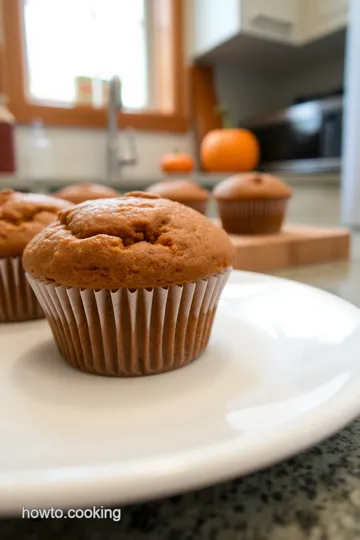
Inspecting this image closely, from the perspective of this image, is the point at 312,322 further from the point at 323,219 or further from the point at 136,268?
the point at 323,219

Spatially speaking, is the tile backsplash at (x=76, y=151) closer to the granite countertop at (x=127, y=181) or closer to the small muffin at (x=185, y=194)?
the granite countertop at (x=127, y=181)

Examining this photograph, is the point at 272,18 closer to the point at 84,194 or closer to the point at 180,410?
the point at 84,194

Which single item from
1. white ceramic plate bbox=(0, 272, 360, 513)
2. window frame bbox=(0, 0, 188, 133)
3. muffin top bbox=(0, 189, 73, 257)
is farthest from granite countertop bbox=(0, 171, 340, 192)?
white ceramic plate bbox=(0, 272, 360, 513)

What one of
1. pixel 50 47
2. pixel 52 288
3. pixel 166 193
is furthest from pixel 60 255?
pixel 50 47

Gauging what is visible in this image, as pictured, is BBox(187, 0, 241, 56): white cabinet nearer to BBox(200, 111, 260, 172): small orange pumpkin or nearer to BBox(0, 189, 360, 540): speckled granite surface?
BBox(200, 111, 260, 172): small orange pumpkin

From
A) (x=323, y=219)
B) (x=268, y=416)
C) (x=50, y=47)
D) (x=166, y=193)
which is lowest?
(x=323, y=219)

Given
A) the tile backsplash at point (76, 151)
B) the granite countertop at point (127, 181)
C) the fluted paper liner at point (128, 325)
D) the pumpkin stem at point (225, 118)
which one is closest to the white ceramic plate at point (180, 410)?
the fluted paper liner at point (128, 325)
